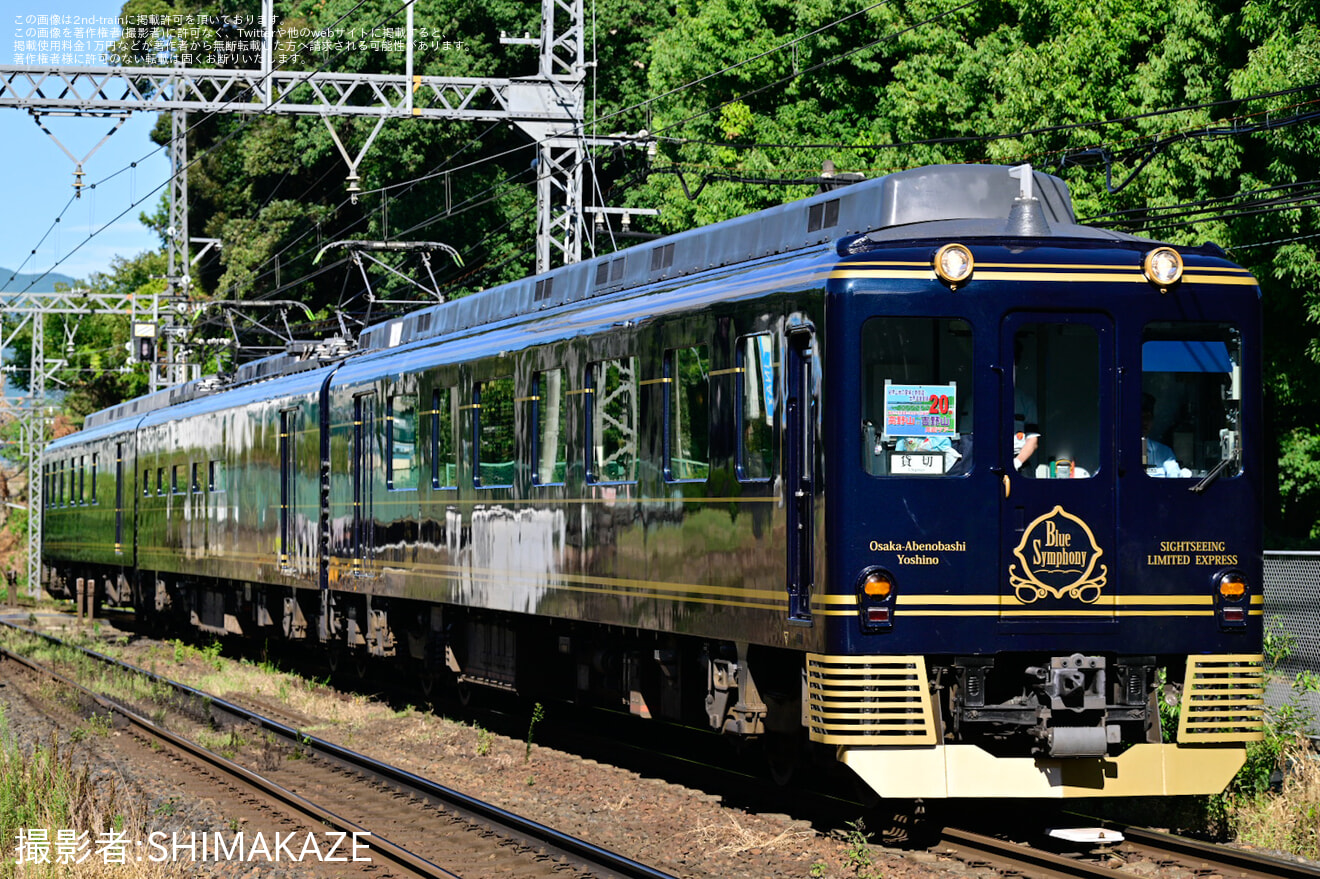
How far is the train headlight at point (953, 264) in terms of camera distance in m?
9.85

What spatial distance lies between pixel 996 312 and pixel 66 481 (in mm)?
29433

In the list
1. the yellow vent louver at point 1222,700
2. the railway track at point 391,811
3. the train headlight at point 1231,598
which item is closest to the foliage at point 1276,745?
the yellow vent louver at point 1222,700

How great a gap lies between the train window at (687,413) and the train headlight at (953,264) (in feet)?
6.16

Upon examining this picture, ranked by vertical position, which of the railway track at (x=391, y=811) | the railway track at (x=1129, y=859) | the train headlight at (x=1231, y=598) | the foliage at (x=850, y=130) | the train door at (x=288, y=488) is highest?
the foliage at (x=850, y=130)

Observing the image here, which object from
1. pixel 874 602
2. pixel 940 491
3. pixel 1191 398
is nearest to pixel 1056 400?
pixel 1191 398

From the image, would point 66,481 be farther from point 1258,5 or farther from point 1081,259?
point 1081,259

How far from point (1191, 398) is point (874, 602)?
7.19ft

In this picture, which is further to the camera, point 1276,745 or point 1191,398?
point 1276,745

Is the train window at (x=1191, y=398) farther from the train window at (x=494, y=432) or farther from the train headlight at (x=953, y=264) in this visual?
the train window at (x=494, y=432)

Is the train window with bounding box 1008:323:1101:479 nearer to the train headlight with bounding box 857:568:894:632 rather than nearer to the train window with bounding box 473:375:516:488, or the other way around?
the train headlight with bounding box 857:568:894:632

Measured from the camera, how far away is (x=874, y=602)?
9.59 meters

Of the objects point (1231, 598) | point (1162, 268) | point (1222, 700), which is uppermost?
point (1162, 268)

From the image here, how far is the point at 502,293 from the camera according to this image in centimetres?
1585

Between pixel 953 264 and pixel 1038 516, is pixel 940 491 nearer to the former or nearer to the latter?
pixel 1038 516
